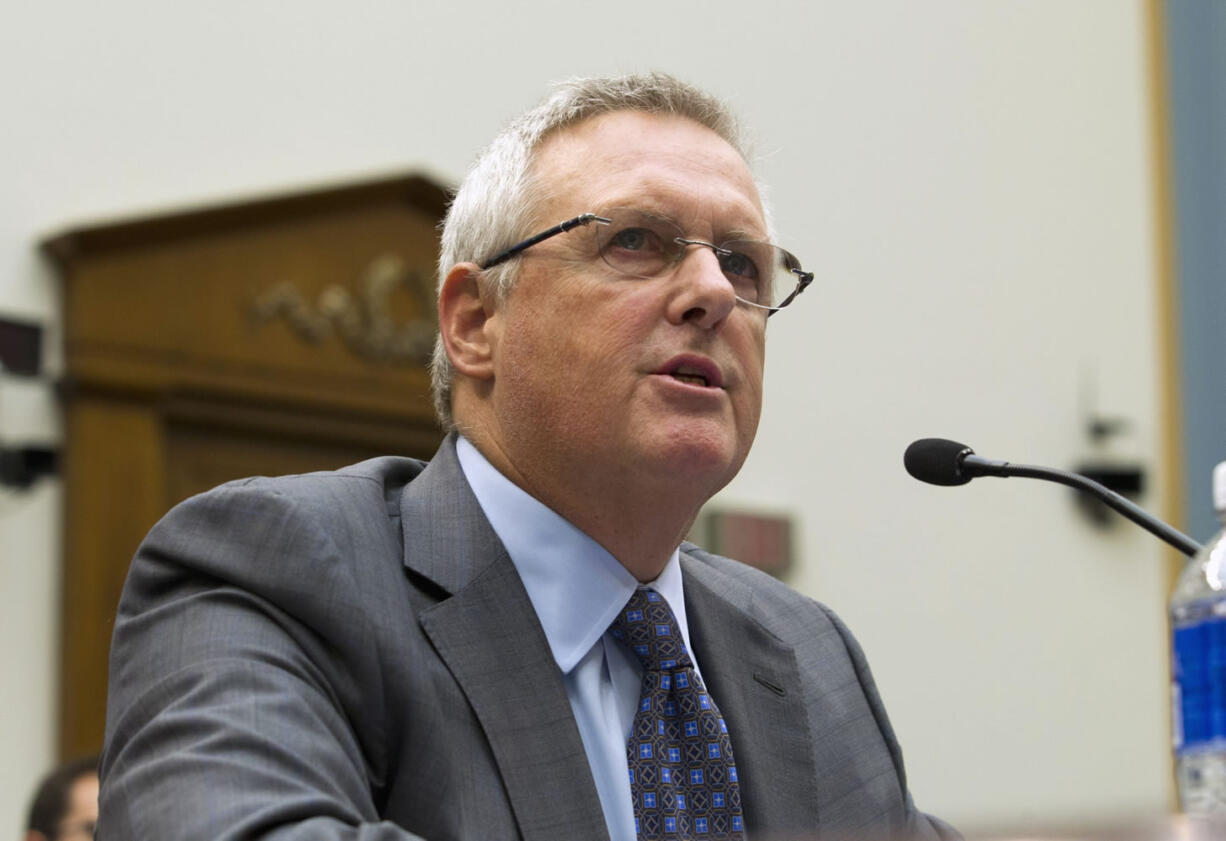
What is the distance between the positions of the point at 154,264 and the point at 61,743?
127 cm

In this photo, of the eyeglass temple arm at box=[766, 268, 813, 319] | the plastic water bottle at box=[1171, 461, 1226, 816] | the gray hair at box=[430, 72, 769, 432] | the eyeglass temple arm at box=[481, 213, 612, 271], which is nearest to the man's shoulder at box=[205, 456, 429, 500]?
the gray hair at box=[430, 72, 769, 432]

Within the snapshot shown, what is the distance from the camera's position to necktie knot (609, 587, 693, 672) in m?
1.93

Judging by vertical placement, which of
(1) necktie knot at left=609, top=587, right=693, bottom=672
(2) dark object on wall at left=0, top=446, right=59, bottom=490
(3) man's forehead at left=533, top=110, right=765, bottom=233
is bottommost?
(1) necktie knot at left=609, top=587, right=693, bottom=672

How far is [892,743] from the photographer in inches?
87.0

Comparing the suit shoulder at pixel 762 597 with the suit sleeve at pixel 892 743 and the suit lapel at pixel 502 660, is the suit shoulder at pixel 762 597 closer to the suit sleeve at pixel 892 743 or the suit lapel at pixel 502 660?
the suit sleeve at pixel 892 743

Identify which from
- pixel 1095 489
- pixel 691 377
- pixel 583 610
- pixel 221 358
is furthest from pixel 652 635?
pixel 221 358

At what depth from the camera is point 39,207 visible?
14.3ft

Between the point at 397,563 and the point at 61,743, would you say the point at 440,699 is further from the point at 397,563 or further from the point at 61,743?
the point at 61,743

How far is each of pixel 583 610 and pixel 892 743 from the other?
524 mm

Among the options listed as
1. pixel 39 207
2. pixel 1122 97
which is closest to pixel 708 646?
pixel 39 207

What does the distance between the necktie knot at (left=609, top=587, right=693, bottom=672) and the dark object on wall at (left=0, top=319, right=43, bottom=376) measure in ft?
8.81

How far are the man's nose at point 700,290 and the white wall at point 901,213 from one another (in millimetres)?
2804

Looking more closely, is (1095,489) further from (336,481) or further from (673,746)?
(336,481)

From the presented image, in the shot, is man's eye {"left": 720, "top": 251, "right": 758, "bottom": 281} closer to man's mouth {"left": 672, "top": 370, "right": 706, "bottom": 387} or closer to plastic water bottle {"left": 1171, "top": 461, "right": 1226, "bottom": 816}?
man's mouth {"left": 672, "top": 370, "right": 706, "bottom": 387}
